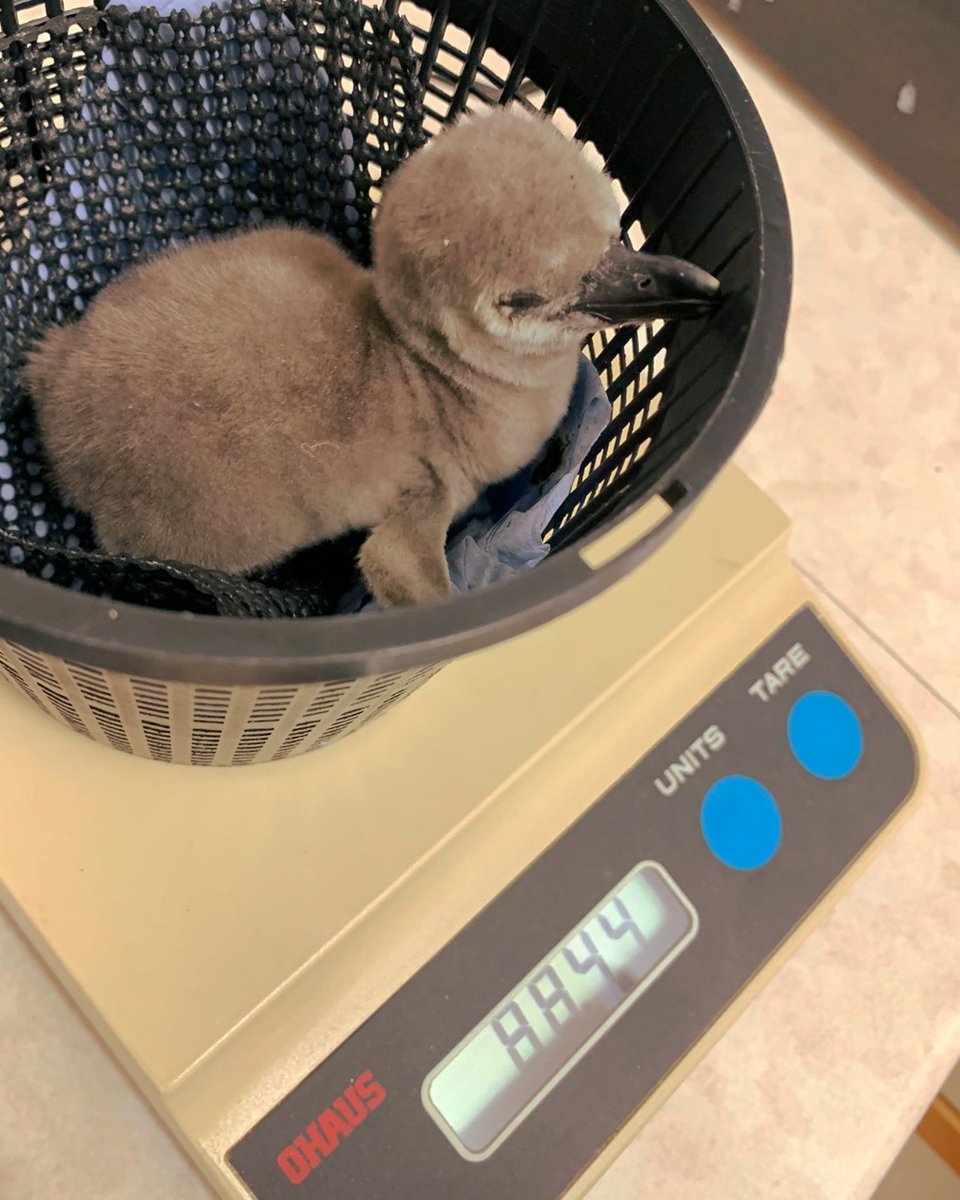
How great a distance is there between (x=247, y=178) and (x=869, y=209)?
2.02 ft

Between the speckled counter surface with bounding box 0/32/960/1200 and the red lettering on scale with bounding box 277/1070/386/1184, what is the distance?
0.07m

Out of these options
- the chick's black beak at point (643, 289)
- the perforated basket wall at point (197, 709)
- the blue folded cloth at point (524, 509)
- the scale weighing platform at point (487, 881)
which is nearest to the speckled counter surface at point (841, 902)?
the scale weighing platform at point (487, 881)

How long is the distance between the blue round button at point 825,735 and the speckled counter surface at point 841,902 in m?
0.10

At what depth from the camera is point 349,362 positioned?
520 millimetres

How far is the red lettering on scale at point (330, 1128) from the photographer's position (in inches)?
18.7

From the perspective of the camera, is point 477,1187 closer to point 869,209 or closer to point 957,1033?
point 957,1033

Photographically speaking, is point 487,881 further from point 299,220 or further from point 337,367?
point 299,220

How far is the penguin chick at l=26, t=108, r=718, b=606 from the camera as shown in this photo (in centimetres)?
47

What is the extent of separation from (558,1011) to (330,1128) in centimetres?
13

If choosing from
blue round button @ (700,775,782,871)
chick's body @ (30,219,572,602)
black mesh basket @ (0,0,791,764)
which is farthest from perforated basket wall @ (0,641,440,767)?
blue round button @ (700,775,782,871)

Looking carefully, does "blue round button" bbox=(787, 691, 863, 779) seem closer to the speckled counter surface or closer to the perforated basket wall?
the speckled counter surface

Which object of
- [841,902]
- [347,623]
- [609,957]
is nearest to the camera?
[347,623]

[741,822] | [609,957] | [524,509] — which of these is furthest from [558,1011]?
[524,509]

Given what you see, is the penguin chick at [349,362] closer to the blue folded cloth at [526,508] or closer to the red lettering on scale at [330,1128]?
the blue folded cloth at [526,508]
